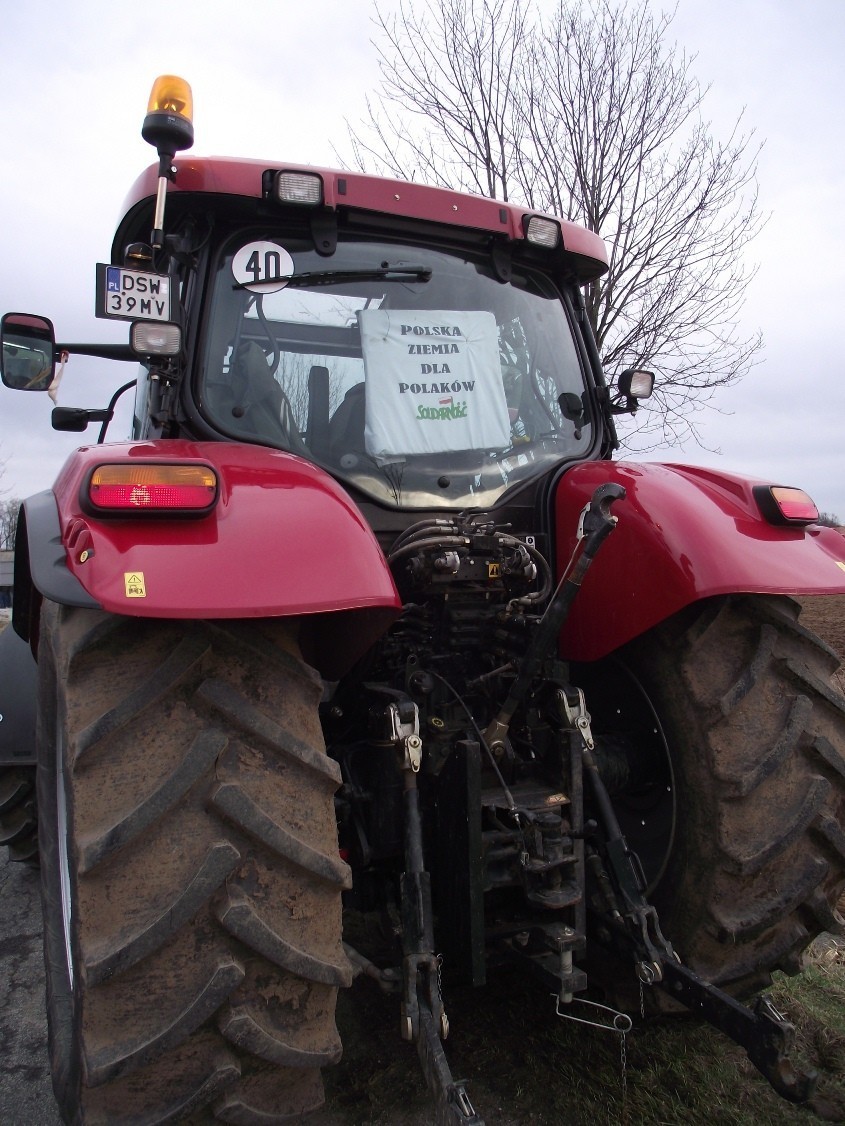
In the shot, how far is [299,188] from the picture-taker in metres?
2.51

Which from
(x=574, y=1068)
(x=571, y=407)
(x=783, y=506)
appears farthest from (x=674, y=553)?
(x=574, y=1068)

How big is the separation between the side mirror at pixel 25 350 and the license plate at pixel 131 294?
0.46 m

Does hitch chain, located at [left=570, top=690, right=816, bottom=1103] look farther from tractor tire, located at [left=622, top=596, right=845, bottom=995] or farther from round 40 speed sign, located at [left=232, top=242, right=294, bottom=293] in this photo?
round 40 speed sign, located at [left=232, top=242, right=294, bottom=293]

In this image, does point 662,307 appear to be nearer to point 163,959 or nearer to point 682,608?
point 682,608

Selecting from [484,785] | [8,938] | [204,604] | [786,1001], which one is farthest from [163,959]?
[8,938]

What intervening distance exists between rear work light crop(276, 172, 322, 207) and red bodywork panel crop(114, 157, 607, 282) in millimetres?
A: 21

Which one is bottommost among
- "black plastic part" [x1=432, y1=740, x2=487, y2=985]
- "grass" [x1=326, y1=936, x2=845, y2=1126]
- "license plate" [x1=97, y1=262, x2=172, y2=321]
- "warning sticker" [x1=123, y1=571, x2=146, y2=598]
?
"grass" [x1=326, y1=936, x2=845, y2=1126]

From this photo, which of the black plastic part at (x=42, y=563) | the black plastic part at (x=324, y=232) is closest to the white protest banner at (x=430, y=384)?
the black plastic part at (x=324, y=232)

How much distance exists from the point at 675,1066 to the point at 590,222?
8.59m

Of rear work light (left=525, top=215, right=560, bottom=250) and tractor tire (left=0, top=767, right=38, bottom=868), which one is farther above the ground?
rear work light (left=525, top=215, right=560, bottom=250)

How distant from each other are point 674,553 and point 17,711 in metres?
2.59

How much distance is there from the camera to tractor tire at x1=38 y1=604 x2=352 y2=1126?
1.58m

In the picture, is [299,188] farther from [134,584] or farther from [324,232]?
[134,584]

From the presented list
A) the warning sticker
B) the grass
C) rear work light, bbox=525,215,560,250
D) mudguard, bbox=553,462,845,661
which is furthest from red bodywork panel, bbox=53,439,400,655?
rear work light, bbox=525,215,560,250
